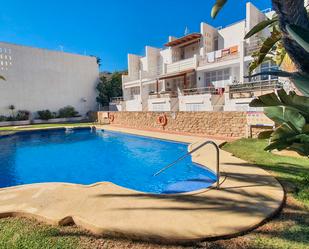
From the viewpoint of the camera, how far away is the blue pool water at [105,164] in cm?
876

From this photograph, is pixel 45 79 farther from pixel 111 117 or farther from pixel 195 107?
pixel 195 107

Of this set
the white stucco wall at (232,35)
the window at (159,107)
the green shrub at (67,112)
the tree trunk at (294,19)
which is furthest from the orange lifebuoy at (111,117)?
the tree trunk at (294,19)

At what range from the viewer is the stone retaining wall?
13891 millimetres

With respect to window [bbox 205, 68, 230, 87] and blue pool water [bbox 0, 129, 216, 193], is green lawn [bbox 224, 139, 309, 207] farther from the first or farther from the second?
window [bbox 205, 68, 230, 87]

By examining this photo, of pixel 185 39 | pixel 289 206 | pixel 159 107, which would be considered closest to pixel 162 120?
pixel 159 107

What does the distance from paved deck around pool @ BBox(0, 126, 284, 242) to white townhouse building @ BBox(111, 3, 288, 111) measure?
40.0 ft

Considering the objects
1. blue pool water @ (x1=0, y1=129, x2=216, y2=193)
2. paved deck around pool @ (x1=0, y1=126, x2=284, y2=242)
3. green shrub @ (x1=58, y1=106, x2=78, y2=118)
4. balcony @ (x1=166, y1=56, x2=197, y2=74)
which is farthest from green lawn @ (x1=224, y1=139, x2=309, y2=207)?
green shrub @ (x1=58, y1=106, x2=78, y2=118)

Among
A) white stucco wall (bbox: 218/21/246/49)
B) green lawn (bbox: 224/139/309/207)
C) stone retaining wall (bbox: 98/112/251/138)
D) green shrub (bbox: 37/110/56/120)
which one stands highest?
white stucco wall (bbox: 218/21/246/49)

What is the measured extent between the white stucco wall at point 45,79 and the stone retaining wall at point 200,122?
17.3 metres

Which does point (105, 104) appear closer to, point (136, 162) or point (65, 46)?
point (65, 46)

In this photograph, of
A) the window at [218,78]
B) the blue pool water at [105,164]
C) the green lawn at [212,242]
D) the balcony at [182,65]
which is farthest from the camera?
the balcony at [182,65]

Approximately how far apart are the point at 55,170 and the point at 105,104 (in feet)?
93.2

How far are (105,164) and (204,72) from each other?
19.0m

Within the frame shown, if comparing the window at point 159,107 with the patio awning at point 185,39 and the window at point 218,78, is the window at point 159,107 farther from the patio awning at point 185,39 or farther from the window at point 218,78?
the patio awning at point 185,39
